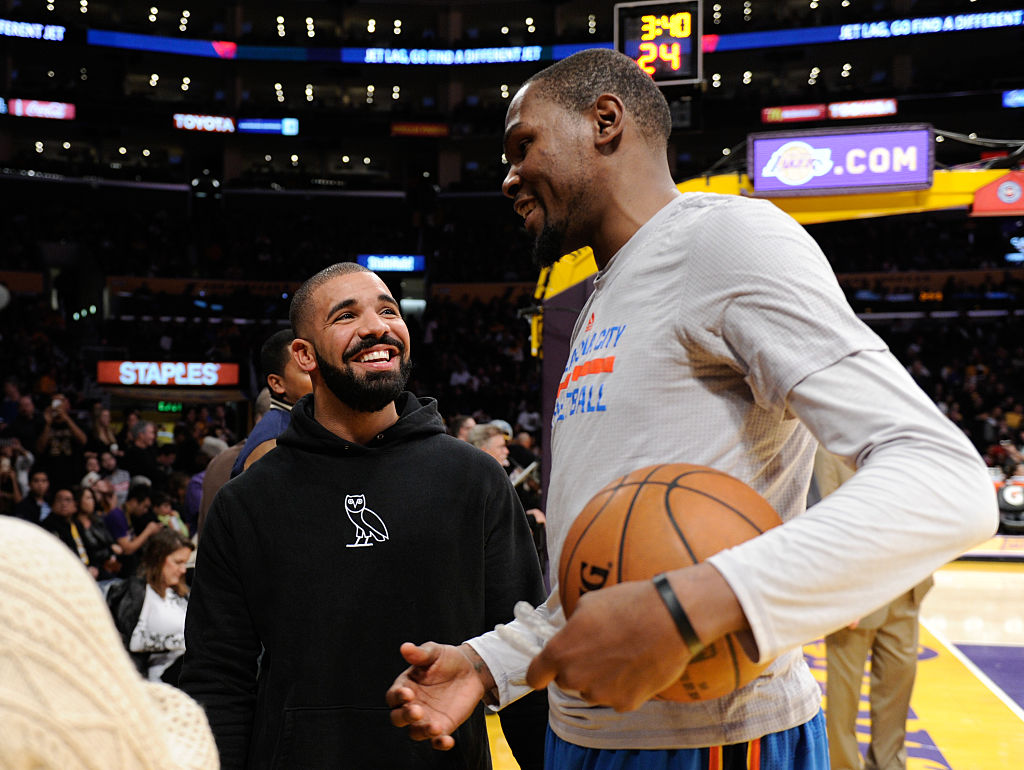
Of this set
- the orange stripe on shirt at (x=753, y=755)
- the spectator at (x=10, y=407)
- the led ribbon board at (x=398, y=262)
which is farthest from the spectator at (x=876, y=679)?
the led ribbon board at (x=398, y=262)

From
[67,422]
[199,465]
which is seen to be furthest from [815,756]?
[67,422]

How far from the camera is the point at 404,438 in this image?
8.52ft

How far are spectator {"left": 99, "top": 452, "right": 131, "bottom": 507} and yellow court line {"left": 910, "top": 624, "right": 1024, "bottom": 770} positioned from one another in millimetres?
8031

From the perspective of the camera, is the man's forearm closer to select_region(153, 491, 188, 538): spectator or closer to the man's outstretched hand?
the man's outstretched hand

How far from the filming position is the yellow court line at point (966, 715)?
4926 mm

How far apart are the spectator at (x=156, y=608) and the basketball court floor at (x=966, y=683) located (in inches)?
71.6

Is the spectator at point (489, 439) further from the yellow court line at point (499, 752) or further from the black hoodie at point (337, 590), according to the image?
the black hoodie at point (337, 590)

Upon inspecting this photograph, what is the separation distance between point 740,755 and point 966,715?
16.6 ft

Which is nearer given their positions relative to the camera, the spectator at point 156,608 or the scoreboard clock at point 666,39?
the spectator at point 156,608

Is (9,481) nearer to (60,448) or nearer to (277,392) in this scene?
(60,448)

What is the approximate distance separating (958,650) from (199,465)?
27.8 ft

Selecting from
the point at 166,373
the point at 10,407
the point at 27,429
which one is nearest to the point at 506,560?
the point at 27,429

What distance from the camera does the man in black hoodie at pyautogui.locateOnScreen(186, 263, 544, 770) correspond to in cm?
229

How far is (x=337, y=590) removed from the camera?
2.34m
